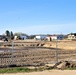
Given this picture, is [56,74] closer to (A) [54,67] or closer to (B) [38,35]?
(A) [54,67]

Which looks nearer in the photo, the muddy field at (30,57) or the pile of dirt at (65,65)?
the pile of dirt at (65,65)

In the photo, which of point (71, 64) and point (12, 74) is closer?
point (12, 74)

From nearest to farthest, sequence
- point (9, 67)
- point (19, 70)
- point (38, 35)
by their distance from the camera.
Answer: point (19, 70) → point (9, 67) → point (38, 35)

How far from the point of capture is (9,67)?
17.8 m

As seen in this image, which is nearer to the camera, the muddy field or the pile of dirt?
the pile of dirt

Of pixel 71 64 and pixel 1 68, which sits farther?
pixel 71 64

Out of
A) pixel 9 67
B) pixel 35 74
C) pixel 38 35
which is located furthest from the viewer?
pixel 38 35

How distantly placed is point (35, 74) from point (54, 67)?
9.27 ft

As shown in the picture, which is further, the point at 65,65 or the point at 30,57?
the point at 30,57

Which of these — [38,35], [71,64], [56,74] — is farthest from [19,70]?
[38,35]

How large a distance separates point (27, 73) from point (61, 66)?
3.01 meters

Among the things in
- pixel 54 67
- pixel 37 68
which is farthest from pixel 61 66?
pixel 37 68

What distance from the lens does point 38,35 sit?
141500 mm

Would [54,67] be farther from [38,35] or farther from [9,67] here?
[38,35]
